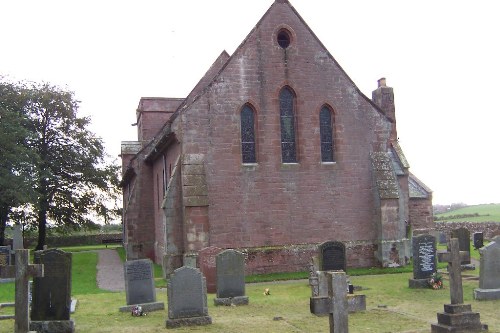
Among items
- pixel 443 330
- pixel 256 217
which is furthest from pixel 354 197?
pixel 443 330

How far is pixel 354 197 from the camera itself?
22.5 metres

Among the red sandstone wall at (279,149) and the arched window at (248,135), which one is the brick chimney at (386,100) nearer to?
the red sandstone wall at (279,149)

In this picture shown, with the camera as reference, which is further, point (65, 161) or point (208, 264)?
point (65, 161)

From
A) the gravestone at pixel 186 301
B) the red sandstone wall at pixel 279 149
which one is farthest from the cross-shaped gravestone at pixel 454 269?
the red sandstone wall at pixel 279 149

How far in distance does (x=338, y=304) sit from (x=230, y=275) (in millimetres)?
6653

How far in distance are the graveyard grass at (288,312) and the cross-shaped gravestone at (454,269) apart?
84 centimetres

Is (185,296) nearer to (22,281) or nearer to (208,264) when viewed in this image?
(22,281)

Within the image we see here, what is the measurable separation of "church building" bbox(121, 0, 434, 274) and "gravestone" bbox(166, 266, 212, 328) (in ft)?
24.7

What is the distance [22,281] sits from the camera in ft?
32.9

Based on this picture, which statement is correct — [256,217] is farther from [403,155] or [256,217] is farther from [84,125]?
[84,125]

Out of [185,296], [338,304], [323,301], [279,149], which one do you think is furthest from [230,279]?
[279,149]

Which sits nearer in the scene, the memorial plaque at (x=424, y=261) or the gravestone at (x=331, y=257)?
the gravestone at (x=331, y=257)

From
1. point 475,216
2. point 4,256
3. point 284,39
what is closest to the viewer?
point 4,256

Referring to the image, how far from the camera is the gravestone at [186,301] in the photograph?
11.8 metres
